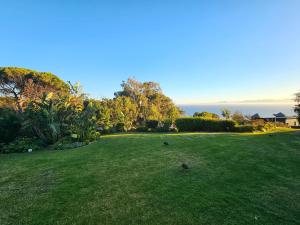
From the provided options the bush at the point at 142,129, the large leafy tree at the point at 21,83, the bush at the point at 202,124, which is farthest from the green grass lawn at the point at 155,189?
the large leafy tree at the point at 21,83

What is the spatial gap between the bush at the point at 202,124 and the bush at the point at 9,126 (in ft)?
41.7

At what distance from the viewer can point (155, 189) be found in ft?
14.2

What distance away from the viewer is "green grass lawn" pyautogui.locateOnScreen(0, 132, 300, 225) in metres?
3.24

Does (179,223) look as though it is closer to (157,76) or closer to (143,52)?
(143,52)

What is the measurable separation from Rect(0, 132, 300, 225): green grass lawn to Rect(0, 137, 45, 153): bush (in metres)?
3.04

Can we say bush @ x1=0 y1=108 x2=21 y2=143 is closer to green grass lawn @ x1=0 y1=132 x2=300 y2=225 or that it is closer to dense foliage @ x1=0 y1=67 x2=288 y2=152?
dense foliage @ x1=0 y1=67 x2=288 y2=152

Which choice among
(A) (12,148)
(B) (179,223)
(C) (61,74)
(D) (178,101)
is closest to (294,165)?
(B) (179,223)

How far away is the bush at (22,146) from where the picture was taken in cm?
985

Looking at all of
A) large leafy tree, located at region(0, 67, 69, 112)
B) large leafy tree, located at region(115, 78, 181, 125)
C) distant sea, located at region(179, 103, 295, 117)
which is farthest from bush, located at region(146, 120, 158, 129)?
large leafy tree, located at region(0, 67, 69, 112)

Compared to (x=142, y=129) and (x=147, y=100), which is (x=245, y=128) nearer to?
(x=142, y=129)

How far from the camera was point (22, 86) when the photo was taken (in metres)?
21.6

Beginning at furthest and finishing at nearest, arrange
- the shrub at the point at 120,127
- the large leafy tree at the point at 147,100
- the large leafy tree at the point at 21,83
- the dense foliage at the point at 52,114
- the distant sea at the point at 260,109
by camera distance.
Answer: the large leafy tree at the point at 147,100 < the distant sea at the point at 260,109 < the large leafy tree at the point at 21,83 < the shrub at the point at 120,127 < the dense foliage at the point at 52,114

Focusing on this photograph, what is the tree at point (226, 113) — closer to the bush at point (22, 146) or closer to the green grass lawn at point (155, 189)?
the green grass lawn at point (155, 189)

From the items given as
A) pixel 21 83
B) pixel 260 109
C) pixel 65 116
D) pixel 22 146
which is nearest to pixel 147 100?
pixel 21 83
